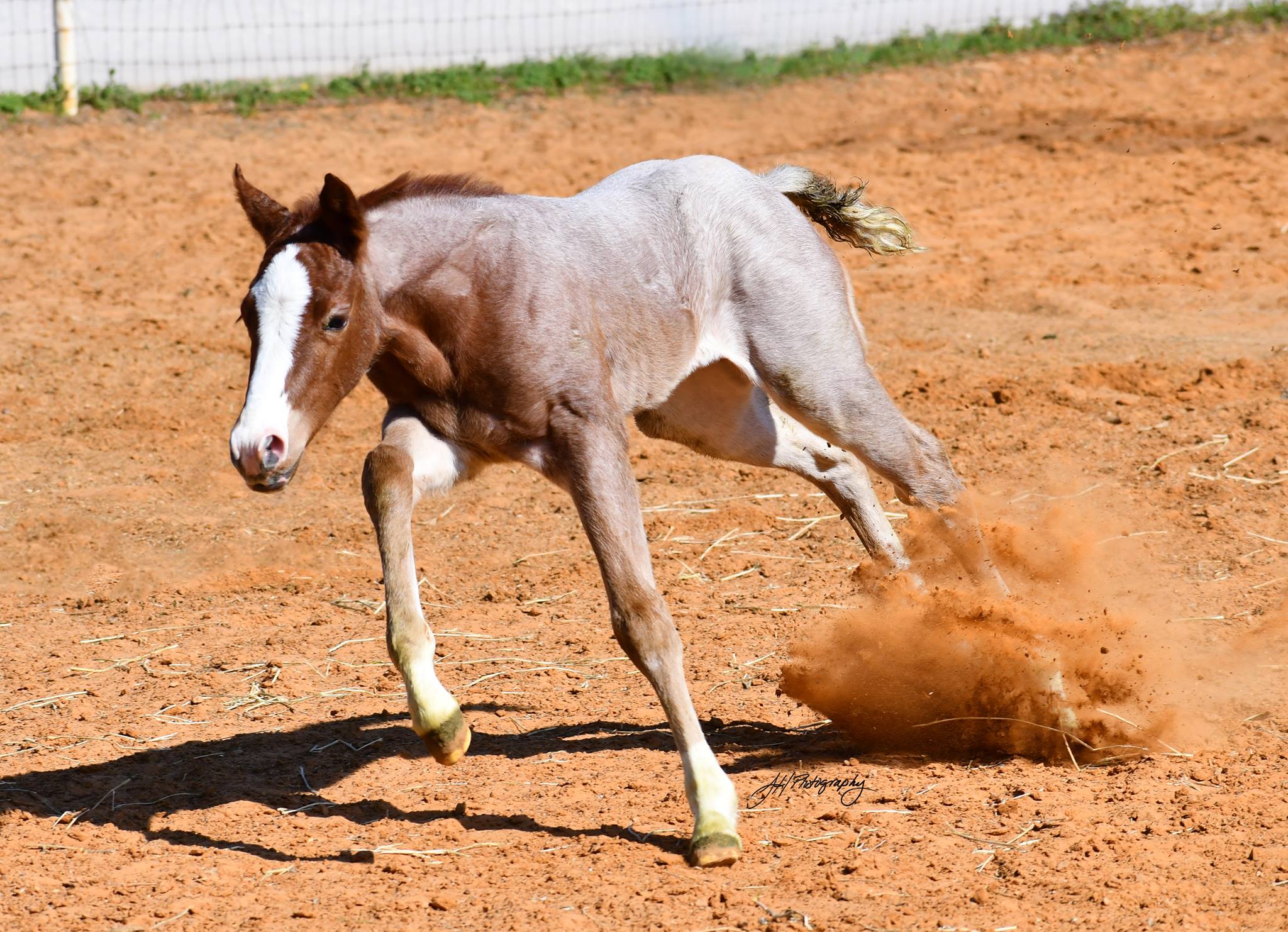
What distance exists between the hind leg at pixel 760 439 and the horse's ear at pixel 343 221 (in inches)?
54.1

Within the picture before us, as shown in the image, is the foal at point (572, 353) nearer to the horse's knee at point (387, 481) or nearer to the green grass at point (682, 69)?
the horse's knee at point (387, 481)

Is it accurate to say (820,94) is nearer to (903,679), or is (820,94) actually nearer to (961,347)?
(961,347)

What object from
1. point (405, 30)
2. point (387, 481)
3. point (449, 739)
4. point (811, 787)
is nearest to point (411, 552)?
point (387, 481)

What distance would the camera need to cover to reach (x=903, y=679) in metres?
4.86

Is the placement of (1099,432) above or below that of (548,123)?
below

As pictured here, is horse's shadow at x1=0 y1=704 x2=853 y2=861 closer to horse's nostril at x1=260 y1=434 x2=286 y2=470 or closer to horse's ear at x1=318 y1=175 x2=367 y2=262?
horse's nostril at x1=260 y1=434 x2=286 y2=470

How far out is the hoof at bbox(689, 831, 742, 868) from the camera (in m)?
3.89

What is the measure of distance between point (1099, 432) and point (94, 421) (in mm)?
6061

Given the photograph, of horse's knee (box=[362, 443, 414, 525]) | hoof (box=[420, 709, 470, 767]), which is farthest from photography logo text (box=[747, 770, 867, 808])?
horse's knee (box=[362, 443, 414, 525])

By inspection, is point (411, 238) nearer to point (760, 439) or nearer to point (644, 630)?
point (644, 630)

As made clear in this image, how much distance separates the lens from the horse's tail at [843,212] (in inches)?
214

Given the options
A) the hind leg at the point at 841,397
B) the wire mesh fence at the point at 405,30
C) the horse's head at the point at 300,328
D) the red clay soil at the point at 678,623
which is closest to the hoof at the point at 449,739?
the red clay soil at the point at 678,623

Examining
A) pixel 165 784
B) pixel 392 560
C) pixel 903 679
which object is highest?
pixel 392 560

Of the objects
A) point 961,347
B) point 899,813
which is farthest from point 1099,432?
point 899,813
